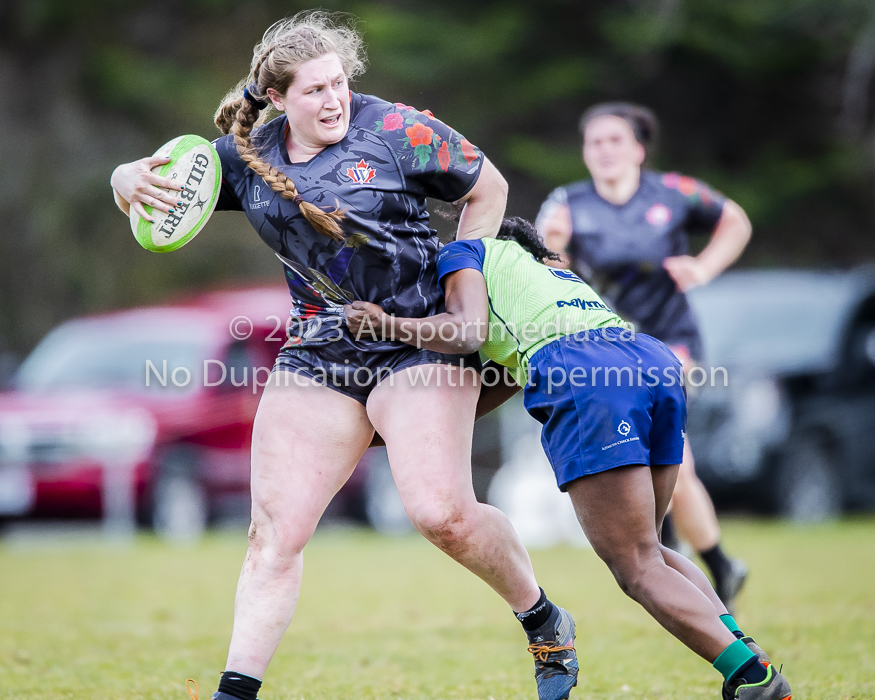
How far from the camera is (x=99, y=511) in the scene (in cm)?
1073

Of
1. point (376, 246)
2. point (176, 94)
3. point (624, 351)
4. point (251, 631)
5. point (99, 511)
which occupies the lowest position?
point (99, 511)

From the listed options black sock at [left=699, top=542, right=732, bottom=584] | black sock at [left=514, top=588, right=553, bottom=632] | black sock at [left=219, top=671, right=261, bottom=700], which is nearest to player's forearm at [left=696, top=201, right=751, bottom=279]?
black sock at [left=699, top=542, right=732, bottom=584]

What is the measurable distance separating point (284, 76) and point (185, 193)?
48cm

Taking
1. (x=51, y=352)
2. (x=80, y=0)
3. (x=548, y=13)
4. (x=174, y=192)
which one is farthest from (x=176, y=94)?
(x=174, y=192)

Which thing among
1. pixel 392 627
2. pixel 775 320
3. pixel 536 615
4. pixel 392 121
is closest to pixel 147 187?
pixel 392 121

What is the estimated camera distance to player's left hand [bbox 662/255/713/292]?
223 inches

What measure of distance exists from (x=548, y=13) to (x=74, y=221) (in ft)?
25.5

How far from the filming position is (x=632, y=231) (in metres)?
5.80

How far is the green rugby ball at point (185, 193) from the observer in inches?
147

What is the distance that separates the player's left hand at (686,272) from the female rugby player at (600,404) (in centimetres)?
201

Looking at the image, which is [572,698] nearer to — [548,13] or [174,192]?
[174,192]

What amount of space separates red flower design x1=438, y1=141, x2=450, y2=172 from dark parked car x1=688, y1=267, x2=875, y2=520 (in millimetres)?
7513

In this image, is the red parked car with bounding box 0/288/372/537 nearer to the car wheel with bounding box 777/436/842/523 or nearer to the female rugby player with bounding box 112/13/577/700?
the car wheel with bounding box 777/436/842/523

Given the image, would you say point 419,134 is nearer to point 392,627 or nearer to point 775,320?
point 392,627
